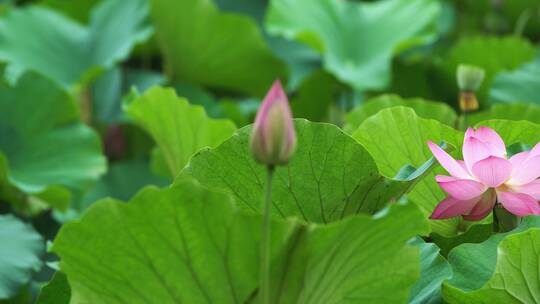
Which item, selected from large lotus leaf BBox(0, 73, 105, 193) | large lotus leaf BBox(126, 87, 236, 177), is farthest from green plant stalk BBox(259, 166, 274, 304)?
large lotus leaf BBox(0, 73, 105, 193)

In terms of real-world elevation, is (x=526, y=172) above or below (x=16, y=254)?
above

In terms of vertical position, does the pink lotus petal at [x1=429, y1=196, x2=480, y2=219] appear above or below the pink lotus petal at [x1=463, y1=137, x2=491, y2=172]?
below

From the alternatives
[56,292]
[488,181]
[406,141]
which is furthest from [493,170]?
[56,292]

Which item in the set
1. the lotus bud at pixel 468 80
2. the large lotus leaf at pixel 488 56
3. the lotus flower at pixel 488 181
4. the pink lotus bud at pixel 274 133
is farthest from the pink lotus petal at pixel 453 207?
the large lotus leaf at pixel 488 56

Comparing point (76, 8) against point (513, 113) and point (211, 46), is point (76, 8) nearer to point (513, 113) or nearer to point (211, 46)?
point (211, 46)

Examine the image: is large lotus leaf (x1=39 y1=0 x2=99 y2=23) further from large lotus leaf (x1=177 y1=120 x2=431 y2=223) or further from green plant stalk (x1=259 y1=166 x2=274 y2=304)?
green plant stalk (x1=259 y1=166 x2=274 y2=304)

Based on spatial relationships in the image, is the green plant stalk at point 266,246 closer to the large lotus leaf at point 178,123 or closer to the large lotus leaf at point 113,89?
the large lotus leaf at point 178,123

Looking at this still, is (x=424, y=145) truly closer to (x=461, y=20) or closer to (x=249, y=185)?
(x=249, y=185)
